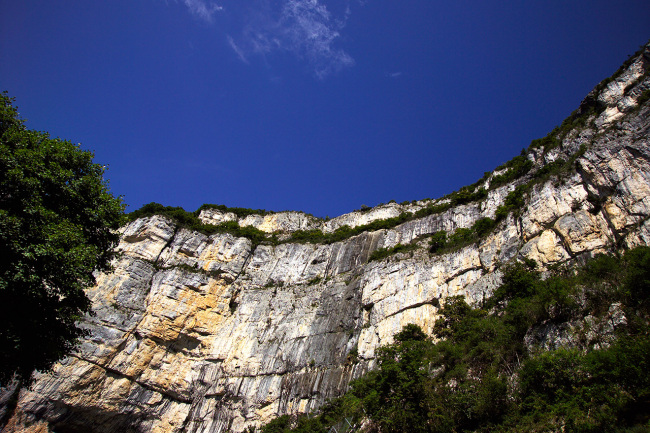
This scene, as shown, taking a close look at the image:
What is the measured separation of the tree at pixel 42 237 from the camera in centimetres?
1166

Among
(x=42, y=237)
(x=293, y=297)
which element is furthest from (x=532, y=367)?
(x=293, y=297)

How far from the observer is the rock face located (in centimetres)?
2412

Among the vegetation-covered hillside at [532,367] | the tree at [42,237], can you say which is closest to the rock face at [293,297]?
the vegetation-covered hillside at [532,367]

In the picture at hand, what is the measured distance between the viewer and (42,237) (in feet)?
40.1

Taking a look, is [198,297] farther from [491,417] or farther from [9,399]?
[491,417]

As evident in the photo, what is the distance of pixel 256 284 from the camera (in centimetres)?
4041

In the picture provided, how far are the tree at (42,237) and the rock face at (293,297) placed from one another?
38.5 feet

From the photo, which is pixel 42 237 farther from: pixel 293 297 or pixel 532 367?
pixel 293 297

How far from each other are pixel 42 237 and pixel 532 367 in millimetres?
18965

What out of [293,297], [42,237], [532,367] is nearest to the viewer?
[42,237]

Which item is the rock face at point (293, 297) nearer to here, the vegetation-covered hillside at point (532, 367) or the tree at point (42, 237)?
the vegetation-covered hillside at point (532, 367)

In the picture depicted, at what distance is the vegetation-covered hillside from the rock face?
11.5ft

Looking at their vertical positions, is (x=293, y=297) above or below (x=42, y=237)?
above

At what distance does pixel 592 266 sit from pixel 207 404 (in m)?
29.5
